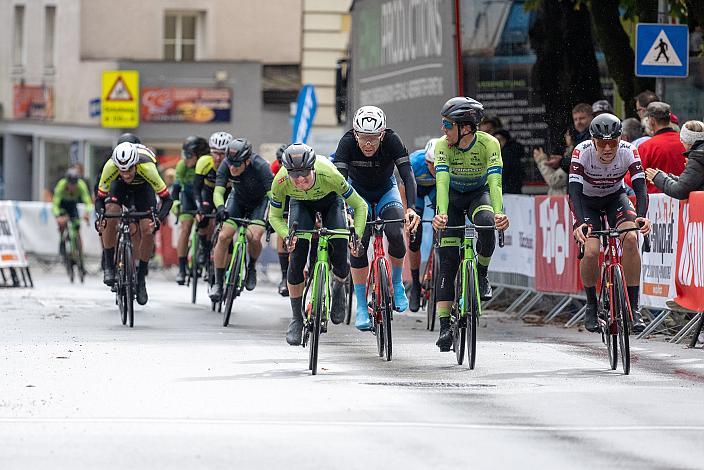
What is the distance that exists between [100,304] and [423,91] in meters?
5.04

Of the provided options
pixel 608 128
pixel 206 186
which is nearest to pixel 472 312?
pixel 608 128

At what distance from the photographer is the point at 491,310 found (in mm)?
20469

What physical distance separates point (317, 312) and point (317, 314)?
0.07ft

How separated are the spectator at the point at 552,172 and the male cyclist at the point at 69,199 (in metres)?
10.6

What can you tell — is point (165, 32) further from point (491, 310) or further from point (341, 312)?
point (341, 312)

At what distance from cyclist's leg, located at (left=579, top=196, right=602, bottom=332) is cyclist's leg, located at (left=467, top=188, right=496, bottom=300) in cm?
70

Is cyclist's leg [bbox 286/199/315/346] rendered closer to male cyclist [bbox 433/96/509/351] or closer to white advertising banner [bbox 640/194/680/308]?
male cyclist [bbox 433/96/509/351]

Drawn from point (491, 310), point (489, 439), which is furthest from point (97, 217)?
point (489, 439)

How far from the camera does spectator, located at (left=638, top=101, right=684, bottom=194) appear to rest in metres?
15.7

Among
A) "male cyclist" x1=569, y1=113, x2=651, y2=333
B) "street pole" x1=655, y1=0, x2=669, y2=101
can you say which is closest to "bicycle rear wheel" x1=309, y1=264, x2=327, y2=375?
"male cyclist" x1=569, y1=113, x2=651, y2=333

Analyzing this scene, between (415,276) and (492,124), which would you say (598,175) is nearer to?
(415,276)

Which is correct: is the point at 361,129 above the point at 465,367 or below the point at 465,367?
above

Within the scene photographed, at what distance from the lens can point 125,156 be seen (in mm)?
16906

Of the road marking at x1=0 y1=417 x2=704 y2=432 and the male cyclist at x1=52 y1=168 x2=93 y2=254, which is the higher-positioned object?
the male cyclist at x1=52 y1=168 x2=93 y2=254
